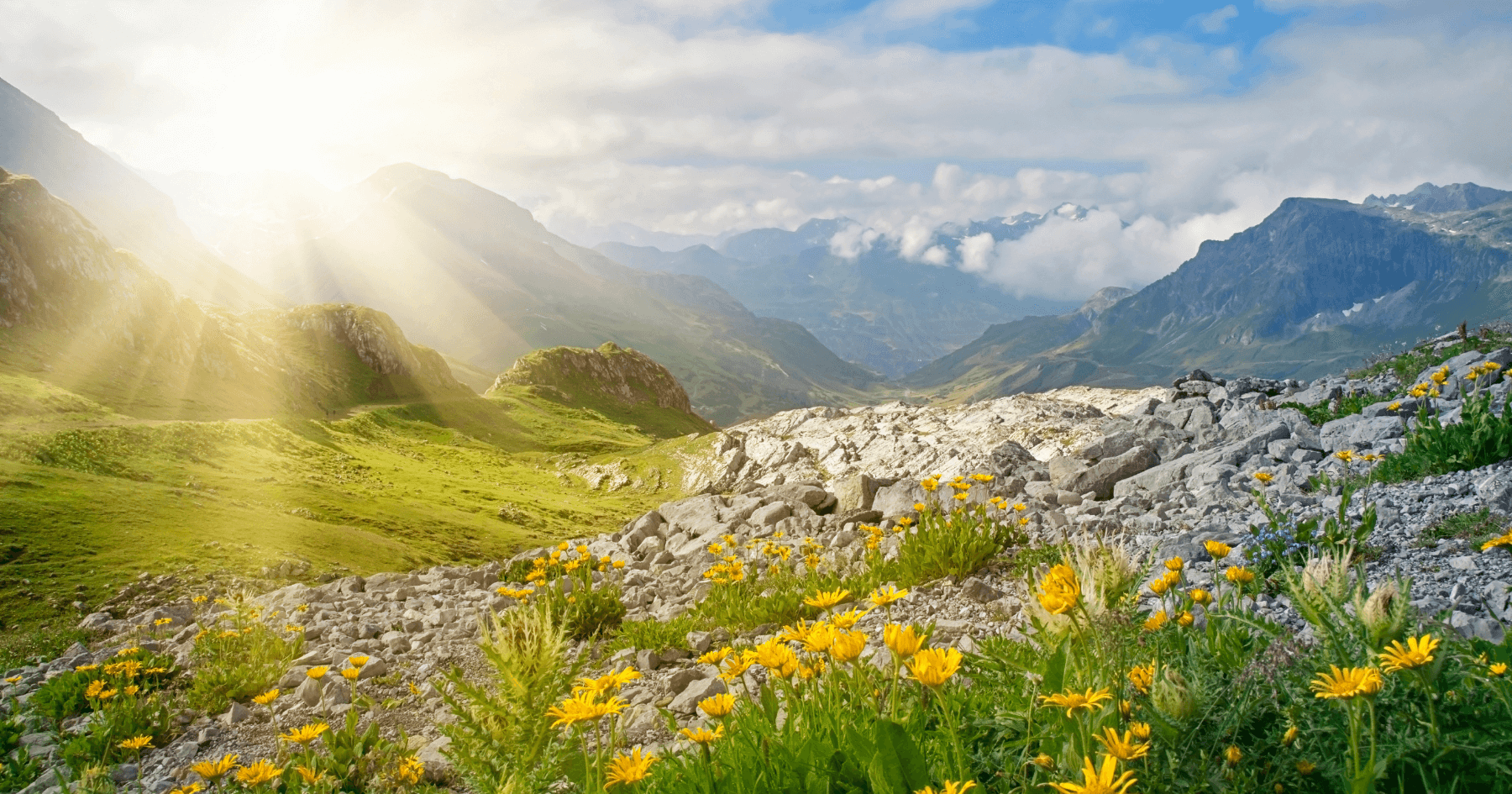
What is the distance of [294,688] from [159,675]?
2.21 m

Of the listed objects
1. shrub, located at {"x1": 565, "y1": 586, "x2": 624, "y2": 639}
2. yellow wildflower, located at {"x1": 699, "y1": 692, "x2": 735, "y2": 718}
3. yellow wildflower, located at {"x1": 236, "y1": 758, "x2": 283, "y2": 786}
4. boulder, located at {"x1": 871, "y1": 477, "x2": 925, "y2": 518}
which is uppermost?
yellow wildflower, located at {"x1": 699, "y1": 692, "x2": 735, "y2": 718}

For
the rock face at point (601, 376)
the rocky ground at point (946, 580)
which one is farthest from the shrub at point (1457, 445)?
the rock face at point (601, 376)

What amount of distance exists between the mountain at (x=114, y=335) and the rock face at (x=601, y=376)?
1742 inches

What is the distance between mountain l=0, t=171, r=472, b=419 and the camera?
58750 mm

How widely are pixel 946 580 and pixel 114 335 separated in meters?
86.5

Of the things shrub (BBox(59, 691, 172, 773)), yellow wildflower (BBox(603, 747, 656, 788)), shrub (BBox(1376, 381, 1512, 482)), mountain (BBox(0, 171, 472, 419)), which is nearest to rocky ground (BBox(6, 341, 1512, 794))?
shrub (BBox(59, 691, 172, 773))

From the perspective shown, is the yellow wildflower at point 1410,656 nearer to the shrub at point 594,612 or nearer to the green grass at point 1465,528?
the green grass at point 1465,528

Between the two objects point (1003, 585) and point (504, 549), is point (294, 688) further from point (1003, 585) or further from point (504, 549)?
point (504, 549)

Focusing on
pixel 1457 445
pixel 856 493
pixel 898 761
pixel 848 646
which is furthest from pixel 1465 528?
pixel 856 493

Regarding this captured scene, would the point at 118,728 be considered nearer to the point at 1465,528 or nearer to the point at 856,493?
the point at 856,493

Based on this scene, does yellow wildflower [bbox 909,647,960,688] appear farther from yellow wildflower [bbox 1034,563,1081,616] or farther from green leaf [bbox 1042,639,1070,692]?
green leaf [bbox 1042,639,1070,692]

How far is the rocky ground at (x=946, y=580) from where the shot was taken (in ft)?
24.8

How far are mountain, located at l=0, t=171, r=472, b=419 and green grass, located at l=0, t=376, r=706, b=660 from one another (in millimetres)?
10238

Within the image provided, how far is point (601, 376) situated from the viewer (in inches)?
5719
